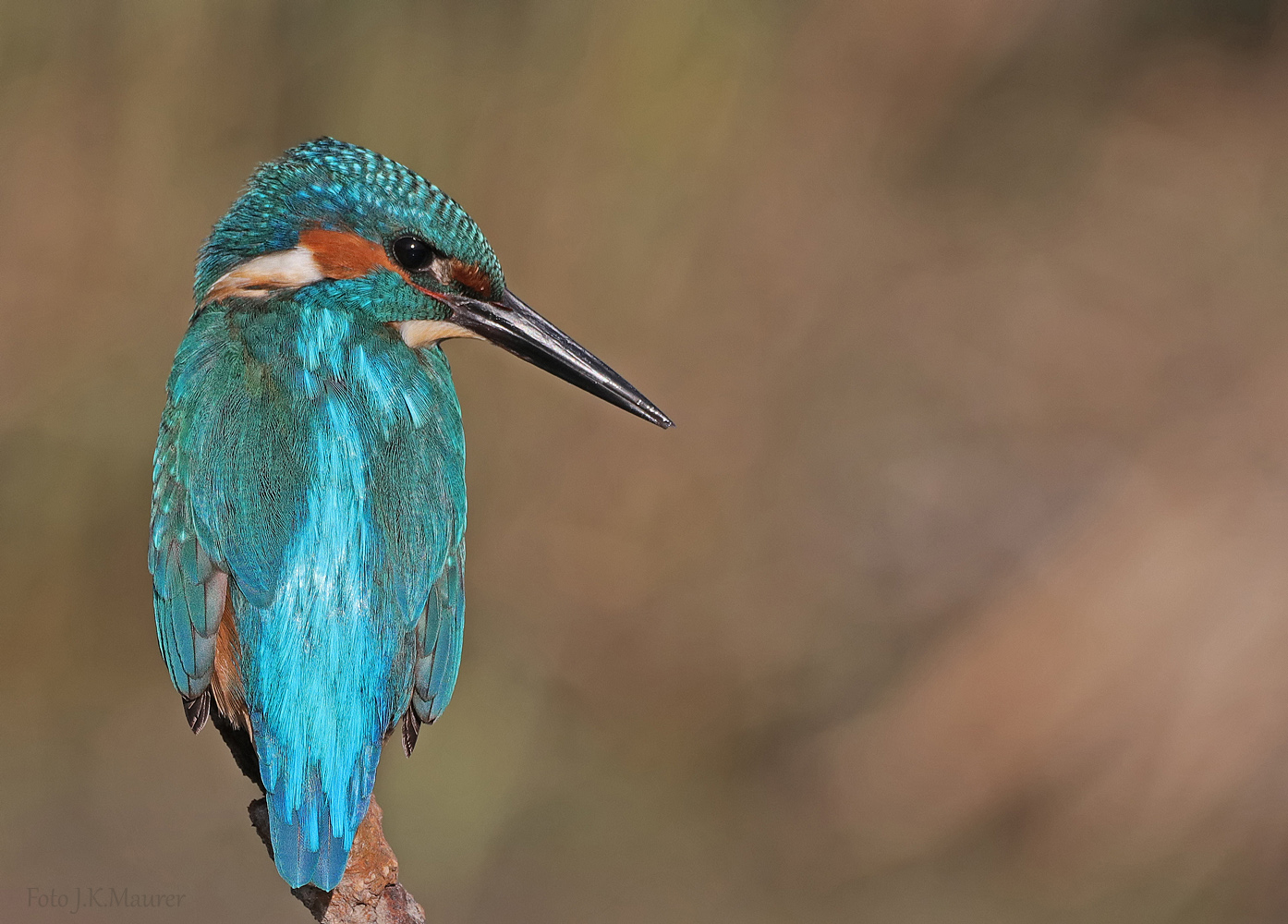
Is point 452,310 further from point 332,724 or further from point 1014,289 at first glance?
point 1014,289

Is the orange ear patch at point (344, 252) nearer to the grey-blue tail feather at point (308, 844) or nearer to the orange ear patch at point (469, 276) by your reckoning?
the orange ear patch at point (469, 276)

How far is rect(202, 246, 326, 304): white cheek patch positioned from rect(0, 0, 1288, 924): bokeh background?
155cm

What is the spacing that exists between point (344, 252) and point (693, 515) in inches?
75.6

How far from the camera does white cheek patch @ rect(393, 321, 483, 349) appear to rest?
6.40ft

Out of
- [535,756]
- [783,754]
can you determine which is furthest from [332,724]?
[783,754]

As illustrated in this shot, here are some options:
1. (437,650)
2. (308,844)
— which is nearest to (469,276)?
(437,650)

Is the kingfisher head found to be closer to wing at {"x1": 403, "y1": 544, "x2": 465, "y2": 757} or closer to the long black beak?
the long black beak

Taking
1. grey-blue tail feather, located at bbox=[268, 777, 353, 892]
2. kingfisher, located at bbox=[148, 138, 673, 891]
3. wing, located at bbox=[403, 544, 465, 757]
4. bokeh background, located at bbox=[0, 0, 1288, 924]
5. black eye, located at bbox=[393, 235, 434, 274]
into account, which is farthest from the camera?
bokeh background, located at bbox=[0, 0, 1288, 924]

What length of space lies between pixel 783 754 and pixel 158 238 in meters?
2.00

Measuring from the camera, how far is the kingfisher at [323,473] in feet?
5.37

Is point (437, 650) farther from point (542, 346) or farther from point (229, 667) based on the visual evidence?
point (542, 346)

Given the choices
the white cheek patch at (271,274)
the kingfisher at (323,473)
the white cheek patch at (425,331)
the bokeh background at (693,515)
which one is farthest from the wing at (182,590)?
the bokeh background at (693,515)

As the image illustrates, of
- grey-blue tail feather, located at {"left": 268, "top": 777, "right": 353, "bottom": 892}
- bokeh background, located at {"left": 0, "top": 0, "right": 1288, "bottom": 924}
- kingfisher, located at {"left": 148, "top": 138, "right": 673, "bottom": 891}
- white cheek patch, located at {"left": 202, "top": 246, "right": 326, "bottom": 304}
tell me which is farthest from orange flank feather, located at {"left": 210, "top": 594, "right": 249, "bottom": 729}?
bokeh background, located at {"left": 0, "top": 0, "right": 1288, "bottom": 924}

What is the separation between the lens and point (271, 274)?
1930mm
